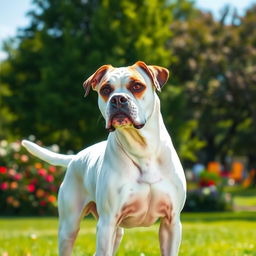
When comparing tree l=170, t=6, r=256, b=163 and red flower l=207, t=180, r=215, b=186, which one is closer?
red flower l=207, t=180, r=215, b=186

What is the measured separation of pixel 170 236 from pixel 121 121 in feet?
3.15

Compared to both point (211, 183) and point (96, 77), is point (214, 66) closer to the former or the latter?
point (211, 183)

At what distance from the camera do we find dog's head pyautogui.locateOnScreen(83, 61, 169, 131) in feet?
14.1

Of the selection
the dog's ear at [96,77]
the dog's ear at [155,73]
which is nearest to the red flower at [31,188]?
the dog's ear at [96,77]

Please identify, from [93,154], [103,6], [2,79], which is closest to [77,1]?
[103,6]

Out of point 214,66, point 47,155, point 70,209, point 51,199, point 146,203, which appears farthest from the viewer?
point 214,66

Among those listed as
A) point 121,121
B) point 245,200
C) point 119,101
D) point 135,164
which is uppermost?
point 119,101

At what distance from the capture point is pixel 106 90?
445 centimetres

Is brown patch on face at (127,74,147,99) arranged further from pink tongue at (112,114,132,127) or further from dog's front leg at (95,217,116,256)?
dog's front leg at (95,217,116,256)

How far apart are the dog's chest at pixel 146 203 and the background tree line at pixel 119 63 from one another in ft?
72.6

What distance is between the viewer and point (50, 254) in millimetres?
7137

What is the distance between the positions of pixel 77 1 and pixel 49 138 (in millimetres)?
6556

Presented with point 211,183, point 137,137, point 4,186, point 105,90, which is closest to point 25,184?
point 4,186

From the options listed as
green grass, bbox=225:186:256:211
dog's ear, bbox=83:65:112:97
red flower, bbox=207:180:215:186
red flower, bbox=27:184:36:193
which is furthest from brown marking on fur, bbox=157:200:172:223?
green grass, bbox=225:186:256:211
